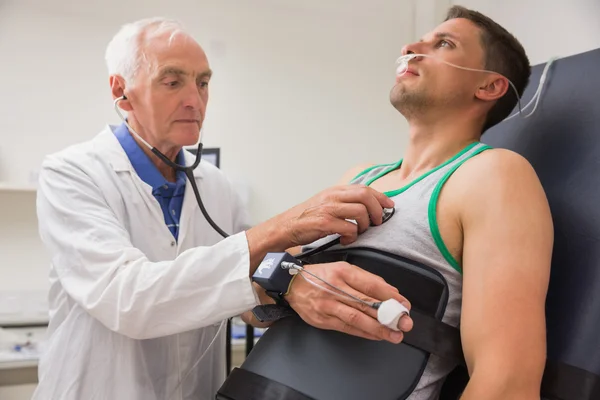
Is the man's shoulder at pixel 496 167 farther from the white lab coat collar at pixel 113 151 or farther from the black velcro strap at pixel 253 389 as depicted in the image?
the white lab coat collar at pixel 113 151

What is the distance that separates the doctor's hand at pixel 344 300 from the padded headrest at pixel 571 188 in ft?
1.19

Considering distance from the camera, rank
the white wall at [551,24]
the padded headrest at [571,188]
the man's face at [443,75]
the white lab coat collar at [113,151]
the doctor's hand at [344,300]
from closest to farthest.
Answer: the doctor's hand at [344,300] → the padded headrest at [571,188] → the man's face at [443,75] → the white lab coat collar at [113,151] → the white wall at [551,24]

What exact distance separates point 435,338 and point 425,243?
0.59 feet

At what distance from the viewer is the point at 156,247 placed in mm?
1353

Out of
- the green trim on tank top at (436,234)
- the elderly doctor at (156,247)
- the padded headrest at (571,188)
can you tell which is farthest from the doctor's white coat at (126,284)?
the padded headrest at (571,188)

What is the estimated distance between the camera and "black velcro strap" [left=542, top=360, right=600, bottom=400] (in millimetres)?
882

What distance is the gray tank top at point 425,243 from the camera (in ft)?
3.20

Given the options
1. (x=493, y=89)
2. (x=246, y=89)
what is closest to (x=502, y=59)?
(x=493, y=89)

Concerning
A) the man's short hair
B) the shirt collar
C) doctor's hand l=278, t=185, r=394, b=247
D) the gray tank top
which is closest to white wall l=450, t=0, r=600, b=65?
the man's short hair

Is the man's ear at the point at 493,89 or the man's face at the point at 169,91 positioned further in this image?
the man's face at the point at 169,91

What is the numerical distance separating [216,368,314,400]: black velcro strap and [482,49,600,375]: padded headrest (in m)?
0.50

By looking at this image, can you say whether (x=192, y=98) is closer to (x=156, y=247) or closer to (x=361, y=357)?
(x=156, y=247)

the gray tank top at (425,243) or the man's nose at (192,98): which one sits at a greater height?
the man's nose at (192,98)

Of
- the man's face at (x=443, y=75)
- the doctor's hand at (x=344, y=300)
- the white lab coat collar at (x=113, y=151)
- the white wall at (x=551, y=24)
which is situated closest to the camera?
the doctor's hand at (x=344, y=300)
